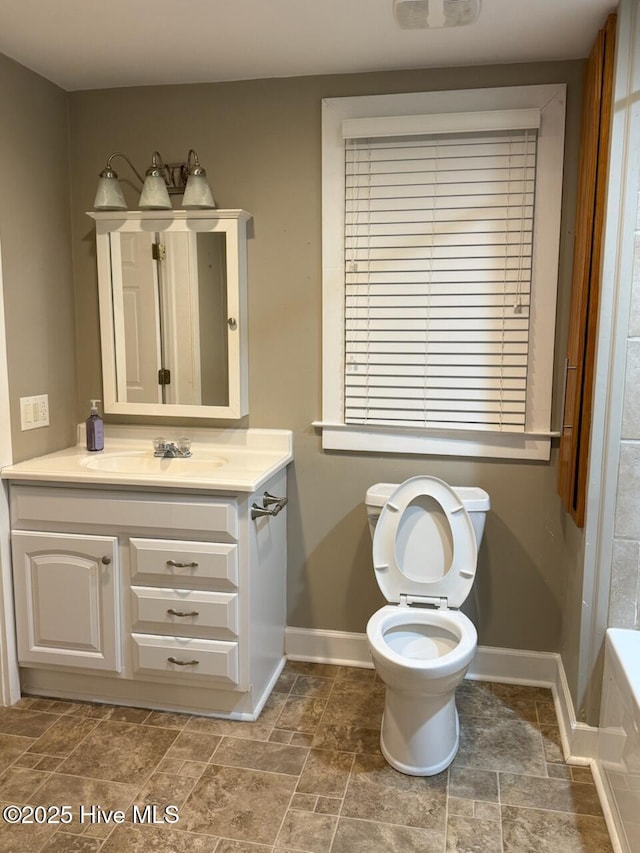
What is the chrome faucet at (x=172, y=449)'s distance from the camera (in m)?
2.66

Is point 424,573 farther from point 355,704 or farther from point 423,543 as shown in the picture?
point 355,704

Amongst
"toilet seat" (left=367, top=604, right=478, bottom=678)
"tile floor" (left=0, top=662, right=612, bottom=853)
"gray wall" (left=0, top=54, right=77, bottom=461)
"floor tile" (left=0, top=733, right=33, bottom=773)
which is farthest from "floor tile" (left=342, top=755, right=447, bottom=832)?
"gray wall" (left=0, top=54, right=77, bottom=461)

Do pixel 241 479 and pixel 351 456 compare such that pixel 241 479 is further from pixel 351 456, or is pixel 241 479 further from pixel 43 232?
pixel 43 232

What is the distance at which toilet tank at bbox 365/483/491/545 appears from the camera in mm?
2408

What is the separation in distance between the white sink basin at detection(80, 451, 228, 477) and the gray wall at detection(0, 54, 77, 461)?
224mm

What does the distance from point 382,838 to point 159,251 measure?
7.10 ft

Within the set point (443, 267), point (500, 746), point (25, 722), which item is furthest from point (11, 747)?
point (443, 267)

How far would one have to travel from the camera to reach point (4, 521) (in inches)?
94.3

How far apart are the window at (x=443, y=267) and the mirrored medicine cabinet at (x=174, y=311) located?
0.37m

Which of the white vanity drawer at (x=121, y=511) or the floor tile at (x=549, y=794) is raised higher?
the white vanity drawer at (x=121, y=511)

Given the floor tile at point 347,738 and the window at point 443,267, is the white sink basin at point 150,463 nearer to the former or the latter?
the window at point 443,267

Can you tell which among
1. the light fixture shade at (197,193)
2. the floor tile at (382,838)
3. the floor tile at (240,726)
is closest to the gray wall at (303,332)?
the light fixture shade at (197,193)

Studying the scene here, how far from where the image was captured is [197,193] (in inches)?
99.4

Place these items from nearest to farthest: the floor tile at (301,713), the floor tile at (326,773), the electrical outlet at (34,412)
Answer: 1. the floor tile at (326,773)
2. the floor tile at (301,713)
3. the electrical outlet at (34,412)
